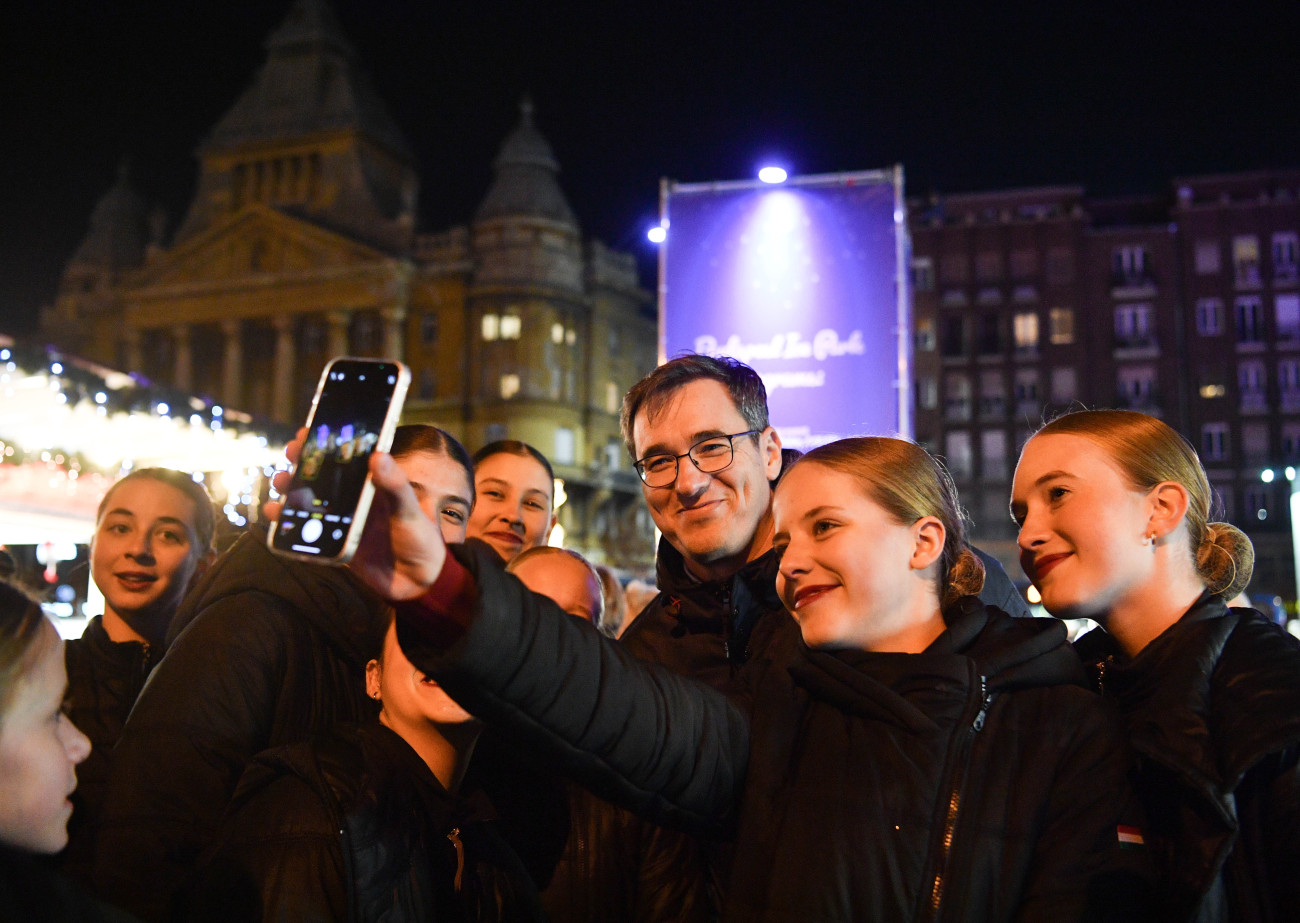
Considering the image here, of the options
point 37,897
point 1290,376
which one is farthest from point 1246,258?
point 37,897

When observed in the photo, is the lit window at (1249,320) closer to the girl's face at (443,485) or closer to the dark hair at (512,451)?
the dark hair at (512,451)

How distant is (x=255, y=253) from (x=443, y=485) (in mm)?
49891

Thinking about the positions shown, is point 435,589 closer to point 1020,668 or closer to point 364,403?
point 364,403

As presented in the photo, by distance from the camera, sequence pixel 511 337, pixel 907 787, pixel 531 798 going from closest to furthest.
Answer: pixel 907 787 → pixel 531 798 → pixel 511 337

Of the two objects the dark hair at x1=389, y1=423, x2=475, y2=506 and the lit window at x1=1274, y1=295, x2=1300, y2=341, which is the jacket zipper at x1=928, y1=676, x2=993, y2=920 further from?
the lit window at x1=1274, y1=295, x2=1300, y2=341

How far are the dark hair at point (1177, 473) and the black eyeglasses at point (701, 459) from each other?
762 mm

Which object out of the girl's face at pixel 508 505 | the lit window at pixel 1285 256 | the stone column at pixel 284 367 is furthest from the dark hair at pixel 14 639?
the lit window at pixel 1285 256

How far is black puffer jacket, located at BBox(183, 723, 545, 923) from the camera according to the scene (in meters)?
2.01

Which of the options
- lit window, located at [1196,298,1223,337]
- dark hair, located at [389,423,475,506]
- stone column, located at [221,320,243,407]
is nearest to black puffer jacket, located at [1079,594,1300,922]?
dark hair, located at [389,423,475,506]

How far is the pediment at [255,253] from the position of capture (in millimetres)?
47656

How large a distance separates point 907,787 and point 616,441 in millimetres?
48472

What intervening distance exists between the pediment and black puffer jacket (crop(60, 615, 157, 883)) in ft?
150

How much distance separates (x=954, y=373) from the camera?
49938 mm

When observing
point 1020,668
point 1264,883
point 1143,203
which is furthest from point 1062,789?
point 1143,203
